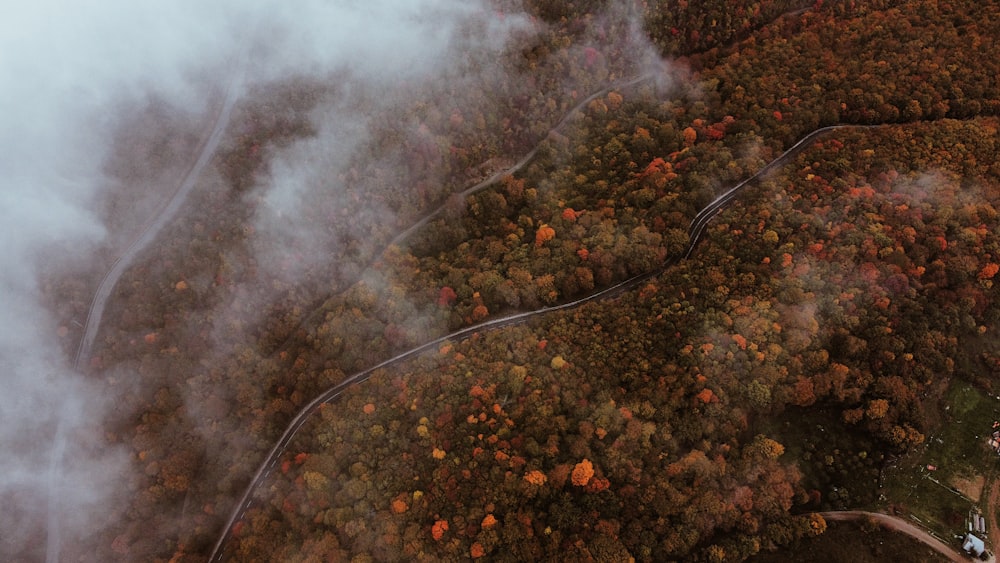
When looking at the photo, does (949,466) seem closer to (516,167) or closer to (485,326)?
(485,326)

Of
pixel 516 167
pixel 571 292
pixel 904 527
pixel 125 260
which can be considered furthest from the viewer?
pixel 516 167

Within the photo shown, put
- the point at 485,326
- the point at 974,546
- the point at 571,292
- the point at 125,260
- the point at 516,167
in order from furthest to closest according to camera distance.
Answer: the point at 516,167 < the point at 125,260 < the point at 571,292 < the point at 485,326 < the point at 974,546

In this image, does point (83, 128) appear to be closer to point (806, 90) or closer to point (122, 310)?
point (122, 310)

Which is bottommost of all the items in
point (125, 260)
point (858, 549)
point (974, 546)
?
point (974, 546)

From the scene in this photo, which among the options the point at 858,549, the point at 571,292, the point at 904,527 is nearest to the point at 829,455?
the point at 904,527

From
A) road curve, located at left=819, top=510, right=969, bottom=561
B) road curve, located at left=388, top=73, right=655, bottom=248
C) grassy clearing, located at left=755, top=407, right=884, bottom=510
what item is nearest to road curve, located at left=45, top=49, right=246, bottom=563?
road curve, located at left=388, top=73, right=655, bottom=248

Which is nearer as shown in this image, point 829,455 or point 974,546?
point 974,546

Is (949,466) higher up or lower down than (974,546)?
higher up
